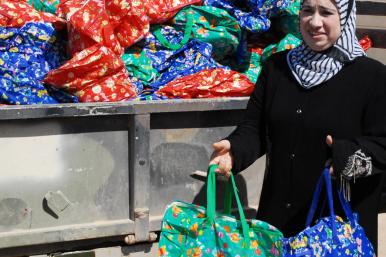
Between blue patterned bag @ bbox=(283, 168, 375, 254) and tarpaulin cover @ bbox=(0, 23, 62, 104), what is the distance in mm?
1517

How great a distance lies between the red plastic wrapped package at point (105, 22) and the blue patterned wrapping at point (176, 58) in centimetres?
13

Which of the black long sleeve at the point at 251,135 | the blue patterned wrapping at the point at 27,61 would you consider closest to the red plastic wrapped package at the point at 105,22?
the blue patterned wrapping at the point at 27,61

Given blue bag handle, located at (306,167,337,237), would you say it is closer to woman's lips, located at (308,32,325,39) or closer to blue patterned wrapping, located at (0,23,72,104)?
woman's lips, located at (308,32,325,39)

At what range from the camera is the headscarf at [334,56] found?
2.34 meters

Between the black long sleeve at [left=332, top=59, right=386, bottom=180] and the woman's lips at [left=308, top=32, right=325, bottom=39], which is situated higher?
the woman's lips at [left=308, top=32, right=325, bottom=39]

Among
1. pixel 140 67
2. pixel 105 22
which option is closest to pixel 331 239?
pixel 140 67

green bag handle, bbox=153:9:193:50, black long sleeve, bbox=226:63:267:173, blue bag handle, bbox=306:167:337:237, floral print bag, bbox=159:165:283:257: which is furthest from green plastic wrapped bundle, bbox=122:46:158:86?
blue bag handle, bbox=306:167:337:237

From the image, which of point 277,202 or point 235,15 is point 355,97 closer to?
point 277,202

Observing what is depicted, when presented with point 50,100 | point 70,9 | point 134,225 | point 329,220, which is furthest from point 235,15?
point 329,220

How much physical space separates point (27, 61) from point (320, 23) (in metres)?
1.62

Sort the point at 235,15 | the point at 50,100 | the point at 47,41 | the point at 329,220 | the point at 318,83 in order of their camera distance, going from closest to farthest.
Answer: the point at 329,220 → the point at 318,83 → the point at 50,100 → the point at 47,41 → the point at 235,15

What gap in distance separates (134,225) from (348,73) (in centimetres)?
119

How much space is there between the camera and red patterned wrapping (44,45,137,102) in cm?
312

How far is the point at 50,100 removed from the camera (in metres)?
3.21
